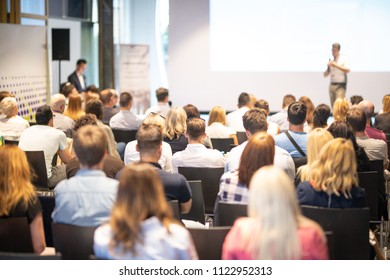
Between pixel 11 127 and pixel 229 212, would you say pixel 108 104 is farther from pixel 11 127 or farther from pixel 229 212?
pixel 229 212

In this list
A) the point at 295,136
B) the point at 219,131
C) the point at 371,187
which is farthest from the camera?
the point at 219,131

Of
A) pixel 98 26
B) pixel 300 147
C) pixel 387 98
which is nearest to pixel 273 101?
pixel 98 26

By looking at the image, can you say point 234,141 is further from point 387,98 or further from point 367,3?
point 367,3

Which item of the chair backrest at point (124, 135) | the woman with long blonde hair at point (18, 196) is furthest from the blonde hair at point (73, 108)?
the woman with long blonde hair at point (18, 196)

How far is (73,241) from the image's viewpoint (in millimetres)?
3305

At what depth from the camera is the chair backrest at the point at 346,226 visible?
Result: 363 cm

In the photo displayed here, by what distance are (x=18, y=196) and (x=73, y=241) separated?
0.44 m

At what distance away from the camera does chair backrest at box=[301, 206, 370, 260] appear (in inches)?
143

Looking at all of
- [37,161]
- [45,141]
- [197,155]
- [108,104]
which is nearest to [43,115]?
[45,141]

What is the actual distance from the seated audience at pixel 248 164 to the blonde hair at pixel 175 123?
2168 millimetres

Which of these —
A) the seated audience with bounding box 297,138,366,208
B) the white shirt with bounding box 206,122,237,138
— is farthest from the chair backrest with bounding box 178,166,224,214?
the white shirt with bounding box 206,122,237,138

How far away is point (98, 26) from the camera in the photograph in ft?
48.7

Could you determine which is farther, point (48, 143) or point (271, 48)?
point (271, 48)

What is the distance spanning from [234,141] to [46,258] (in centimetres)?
423
